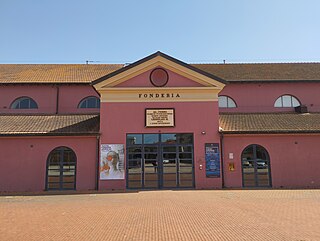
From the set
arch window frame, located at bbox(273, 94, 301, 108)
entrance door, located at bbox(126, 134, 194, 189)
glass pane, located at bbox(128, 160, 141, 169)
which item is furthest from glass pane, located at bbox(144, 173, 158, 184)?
arch window frame, located at bbox(273, 94, 301, 108)

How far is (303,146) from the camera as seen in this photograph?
1689 cm

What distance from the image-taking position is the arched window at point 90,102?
22.5 metres

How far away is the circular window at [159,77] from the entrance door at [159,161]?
304 cm

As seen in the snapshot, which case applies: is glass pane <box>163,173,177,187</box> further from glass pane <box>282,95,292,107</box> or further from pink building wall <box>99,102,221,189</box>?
glass pane <box>282,95,292,107</box>

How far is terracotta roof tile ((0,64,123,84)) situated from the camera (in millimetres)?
22719

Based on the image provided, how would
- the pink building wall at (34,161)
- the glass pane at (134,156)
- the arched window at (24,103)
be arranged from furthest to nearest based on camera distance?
1. the arched window at (24,103)
2. the glass pane at (134,156)
3. the pink building wall at (34,161)

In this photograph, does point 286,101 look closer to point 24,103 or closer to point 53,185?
point 53,185

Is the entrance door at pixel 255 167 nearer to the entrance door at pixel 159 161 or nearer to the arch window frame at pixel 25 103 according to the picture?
the entrance door at pixel 159 161

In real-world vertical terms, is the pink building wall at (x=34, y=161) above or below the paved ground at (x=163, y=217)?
above

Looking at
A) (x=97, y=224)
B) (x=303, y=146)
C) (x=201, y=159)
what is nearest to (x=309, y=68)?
(x=303, y=146)

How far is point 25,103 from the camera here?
22.3m

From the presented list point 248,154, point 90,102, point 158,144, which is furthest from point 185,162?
point 90,102

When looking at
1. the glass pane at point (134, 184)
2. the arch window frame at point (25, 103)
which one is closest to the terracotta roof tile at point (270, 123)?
the glass pane at point (134, 184)

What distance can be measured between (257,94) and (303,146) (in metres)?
6.61
